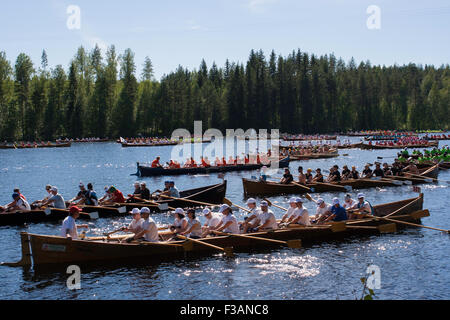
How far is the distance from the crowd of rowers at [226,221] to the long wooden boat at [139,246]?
394 mm

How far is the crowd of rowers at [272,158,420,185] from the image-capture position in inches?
1337

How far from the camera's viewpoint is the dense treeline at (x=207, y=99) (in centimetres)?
11788

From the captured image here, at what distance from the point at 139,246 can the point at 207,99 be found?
119466 mm

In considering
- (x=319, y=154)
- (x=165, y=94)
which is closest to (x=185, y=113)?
(x=165, y=94)

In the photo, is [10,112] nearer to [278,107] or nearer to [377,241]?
[278,107]

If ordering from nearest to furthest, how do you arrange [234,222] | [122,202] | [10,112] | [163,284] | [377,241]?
[163,284] → [234,222] → [377,241] → [122,202] → [10,112]

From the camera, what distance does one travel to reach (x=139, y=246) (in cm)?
1812

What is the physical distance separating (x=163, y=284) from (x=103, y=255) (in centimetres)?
314

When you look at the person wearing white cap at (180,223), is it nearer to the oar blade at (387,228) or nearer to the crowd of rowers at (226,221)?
the crowd of rowers at (226,221)

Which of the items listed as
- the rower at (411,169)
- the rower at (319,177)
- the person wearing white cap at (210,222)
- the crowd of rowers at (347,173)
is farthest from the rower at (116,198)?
the rower at (411,169)

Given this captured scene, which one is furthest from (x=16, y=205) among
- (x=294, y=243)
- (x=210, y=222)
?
(x=294, y=243)

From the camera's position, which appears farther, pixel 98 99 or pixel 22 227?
pixel 98 99

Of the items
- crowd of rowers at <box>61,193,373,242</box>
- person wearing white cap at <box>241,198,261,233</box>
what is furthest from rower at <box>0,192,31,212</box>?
person wearing white cap at <box>241,198,261,233</box>

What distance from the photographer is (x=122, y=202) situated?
27.3 meters
